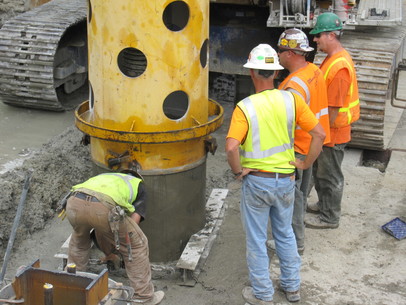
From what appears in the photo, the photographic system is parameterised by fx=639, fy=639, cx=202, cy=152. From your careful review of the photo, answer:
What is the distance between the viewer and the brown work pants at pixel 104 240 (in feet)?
14.3

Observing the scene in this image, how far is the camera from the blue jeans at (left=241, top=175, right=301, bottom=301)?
4.30 meters

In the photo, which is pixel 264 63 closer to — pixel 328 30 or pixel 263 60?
pixel 263 60

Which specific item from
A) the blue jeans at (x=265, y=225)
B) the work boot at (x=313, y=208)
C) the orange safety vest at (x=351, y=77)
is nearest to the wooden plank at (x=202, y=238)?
the blue jeans at (x=265, y=225)

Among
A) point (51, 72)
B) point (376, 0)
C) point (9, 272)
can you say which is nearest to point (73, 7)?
point (51, 72)

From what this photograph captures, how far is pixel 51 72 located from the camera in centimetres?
841

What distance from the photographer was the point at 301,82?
4691mm

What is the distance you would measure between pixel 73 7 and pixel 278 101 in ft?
19.6

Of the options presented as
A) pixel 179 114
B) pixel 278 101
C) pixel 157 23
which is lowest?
pixel 179 114

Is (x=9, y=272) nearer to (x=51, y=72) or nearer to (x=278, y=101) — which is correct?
(x=278, y=101)

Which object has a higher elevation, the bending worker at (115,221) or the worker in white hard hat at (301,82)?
the worker in white hard hat at (301,82)

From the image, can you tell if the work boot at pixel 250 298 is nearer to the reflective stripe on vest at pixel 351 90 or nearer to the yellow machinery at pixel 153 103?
the yellow machinery at pixel 153 103

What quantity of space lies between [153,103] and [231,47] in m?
4.63

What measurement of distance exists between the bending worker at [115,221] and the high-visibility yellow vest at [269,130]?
878mm

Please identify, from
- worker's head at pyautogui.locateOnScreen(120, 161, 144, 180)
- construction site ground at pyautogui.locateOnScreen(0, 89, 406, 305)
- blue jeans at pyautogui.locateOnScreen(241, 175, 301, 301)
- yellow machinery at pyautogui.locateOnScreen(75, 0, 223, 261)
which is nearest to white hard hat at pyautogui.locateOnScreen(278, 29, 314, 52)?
yellow machinery at pyautogui.locateOnScreen(75, 0, 223, 261)
